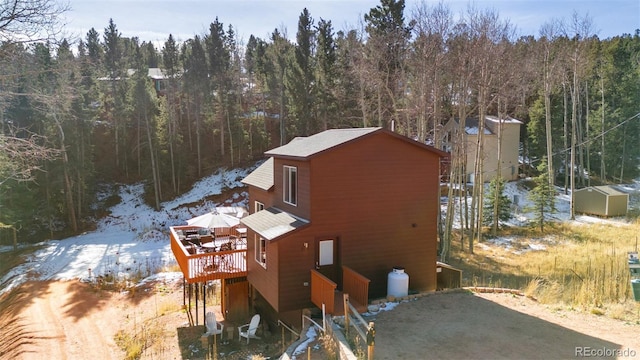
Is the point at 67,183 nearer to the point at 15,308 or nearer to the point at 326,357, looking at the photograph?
the point at 15,308

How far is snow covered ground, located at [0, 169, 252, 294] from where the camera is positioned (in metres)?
20.3

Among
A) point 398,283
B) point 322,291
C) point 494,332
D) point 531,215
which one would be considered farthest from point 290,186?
point 531,215

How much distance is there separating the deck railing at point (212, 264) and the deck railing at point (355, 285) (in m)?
4.13

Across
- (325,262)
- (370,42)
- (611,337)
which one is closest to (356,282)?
(325,262)

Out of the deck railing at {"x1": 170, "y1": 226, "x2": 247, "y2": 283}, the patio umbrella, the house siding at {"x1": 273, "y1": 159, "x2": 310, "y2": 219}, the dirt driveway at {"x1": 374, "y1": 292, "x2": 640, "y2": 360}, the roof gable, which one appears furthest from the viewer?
the patio umbrella

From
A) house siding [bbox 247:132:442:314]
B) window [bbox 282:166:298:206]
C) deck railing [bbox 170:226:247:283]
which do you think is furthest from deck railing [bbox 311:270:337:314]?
deck railing [bbox 170:226:247:283]

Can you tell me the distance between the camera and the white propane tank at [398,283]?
11.0m

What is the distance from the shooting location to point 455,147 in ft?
70.0

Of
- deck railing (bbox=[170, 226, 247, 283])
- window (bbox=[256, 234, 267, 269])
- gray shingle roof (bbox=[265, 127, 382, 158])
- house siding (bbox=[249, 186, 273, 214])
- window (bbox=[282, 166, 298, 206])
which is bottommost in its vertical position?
deck railing (bbox=[170, 226, 247, 283])

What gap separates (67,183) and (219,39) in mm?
17866

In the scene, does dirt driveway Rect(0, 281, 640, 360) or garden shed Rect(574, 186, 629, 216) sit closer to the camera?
dirt driveway Rect(0, 281, 640, 360)

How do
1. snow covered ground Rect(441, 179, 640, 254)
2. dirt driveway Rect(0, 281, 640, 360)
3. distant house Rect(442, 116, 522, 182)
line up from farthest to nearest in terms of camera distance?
distant house Rect(442, 116, 522, 182), snow covered ground Rect(441, 179, 640, 254), dirt driveway Rect(0, 281, 640, 360)

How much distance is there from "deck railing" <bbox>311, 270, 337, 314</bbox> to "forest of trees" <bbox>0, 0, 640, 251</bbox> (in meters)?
8.97

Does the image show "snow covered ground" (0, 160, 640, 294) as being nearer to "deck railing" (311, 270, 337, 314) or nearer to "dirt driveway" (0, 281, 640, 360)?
"dirt driveway" (0, 281, 640, 360)
